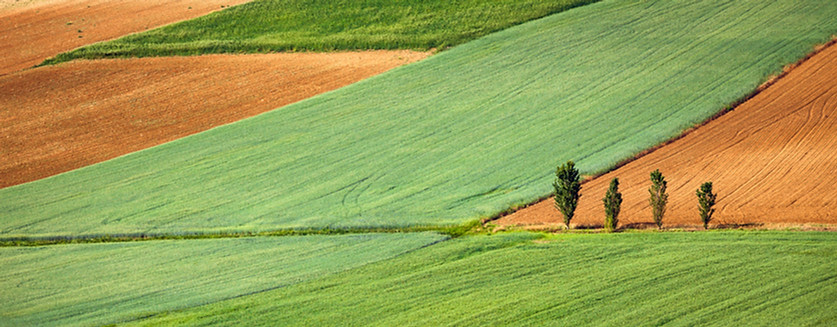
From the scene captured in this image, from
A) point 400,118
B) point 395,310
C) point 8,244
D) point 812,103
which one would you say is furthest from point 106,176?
point 812,103

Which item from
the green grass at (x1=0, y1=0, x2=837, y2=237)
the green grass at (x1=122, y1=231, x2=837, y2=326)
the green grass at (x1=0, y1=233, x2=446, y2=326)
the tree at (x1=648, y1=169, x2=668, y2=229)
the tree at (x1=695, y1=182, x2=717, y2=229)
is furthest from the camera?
the green grass at (x1=0, y1=0, x2=837, y2=237)

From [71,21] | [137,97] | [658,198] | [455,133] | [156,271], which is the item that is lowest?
[156,271]

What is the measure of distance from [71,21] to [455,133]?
38.1 meters

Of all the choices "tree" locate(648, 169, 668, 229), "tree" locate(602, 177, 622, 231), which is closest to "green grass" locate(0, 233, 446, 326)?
"tree" locate(602, 177, 622, 231)

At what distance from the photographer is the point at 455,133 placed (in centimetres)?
4375

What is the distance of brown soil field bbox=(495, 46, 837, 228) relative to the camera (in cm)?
3362

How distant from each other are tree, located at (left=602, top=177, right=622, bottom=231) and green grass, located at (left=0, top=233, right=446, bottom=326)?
6.94 metres

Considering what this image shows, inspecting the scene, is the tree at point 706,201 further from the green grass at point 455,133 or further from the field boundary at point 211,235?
the field boundary at point 211,235

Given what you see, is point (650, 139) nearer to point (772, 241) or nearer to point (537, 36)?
point (772, 241)

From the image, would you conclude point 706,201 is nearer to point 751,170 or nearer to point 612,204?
point 612,204

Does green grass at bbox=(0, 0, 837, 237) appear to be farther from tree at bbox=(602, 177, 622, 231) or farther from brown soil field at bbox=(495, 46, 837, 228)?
tree at bbox=(602, 177, 622, 231)

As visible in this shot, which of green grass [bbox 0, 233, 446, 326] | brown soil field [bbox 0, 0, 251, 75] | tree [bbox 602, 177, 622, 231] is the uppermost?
brown soil field [bbox 0, 0, 251, 75]

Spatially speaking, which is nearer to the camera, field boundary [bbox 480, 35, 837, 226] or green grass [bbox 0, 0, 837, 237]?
field boundary [bbox 480, 35, 837, 226]

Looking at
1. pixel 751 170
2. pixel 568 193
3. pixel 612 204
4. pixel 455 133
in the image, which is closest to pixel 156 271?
pixel 568 193
